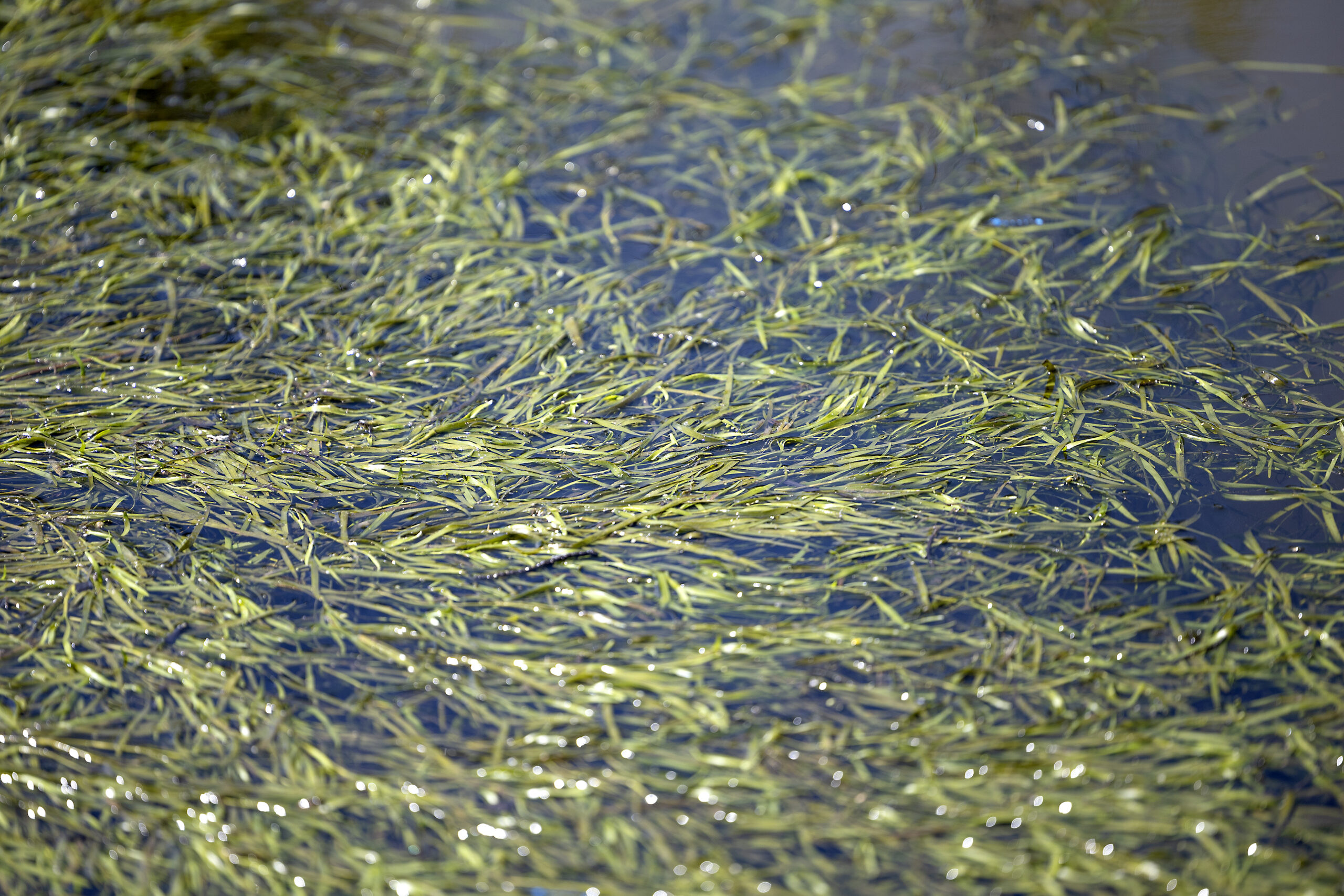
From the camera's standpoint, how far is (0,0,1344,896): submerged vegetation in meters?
1.64

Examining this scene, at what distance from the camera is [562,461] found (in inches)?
86.4

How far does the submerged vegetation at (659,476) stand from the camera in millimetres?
1643

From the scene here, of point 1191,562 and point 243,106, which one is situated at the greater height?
point 243,106

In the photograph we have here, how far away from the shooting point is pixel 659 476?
84.9 inches

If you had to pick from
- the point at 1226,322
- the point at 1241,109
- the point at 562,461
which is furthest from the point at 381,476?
the point at 1241,109

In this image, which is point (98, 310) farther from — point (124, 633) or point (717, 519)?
point (717, 519)

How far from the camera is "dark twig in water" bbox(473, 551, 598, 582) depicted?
6.52 ft

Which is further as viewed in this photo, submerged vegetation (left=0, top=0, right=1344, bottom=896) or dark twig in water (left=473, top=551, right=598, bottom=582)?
dark twig in water (left=473, top=551, right=598, bottom=582)

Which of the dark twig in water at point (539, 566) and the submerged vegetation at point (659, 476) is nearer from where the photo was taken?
the submerged vegetation at point (659, 476)

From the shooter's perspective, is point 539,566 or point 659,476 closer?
point 539,566

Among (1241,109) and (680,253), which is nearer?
(680,253)

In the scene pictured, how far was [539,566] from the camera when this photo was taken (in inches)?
78.4

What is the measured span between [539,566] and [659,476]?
0.34 meters

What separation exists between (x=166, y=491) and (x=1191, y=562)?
2.17 metres
